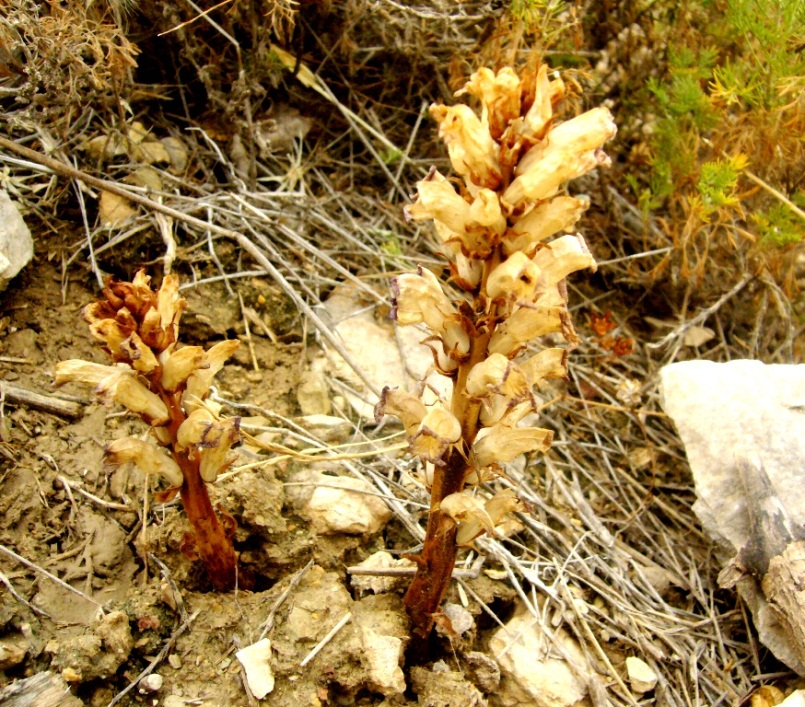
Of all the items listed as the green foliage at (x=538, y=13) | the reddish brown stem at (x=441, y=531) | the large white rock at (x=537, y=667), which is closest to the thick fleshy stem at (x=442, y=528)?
the reddish brown stem at (x=441, y=531)

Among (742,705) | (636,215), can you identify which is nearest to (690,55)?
(636,215)

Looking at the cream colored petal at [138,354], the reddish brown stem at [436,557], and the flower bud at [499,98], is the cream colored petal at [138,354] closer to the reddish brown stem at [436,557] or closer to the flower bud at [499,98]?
the reddish brown stem at [436,557]

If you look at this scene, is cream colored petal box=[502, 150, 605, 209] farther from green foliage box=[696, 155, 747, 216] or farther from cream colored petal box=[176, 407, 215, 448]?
green foliage box=[696, 155, 747, 216]

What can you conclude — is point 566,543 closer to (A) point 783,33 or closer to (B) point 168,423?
(B) point 168,423

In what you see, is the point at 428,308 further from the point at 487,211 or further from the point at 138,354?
the point at 138,354

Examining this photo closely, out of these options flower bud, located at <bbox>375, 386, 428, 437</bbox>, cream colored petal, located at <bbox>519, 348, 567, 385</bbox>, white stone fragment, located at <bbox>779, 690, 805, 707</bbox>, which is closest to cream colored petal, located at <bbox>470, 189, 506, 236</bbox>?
cream colored petal, located at <bbox>519, 348, 567, 385</bbox>

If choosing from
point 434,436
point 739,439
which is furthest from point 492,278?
point 739,439

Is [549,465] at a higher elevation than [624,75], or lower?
lower
